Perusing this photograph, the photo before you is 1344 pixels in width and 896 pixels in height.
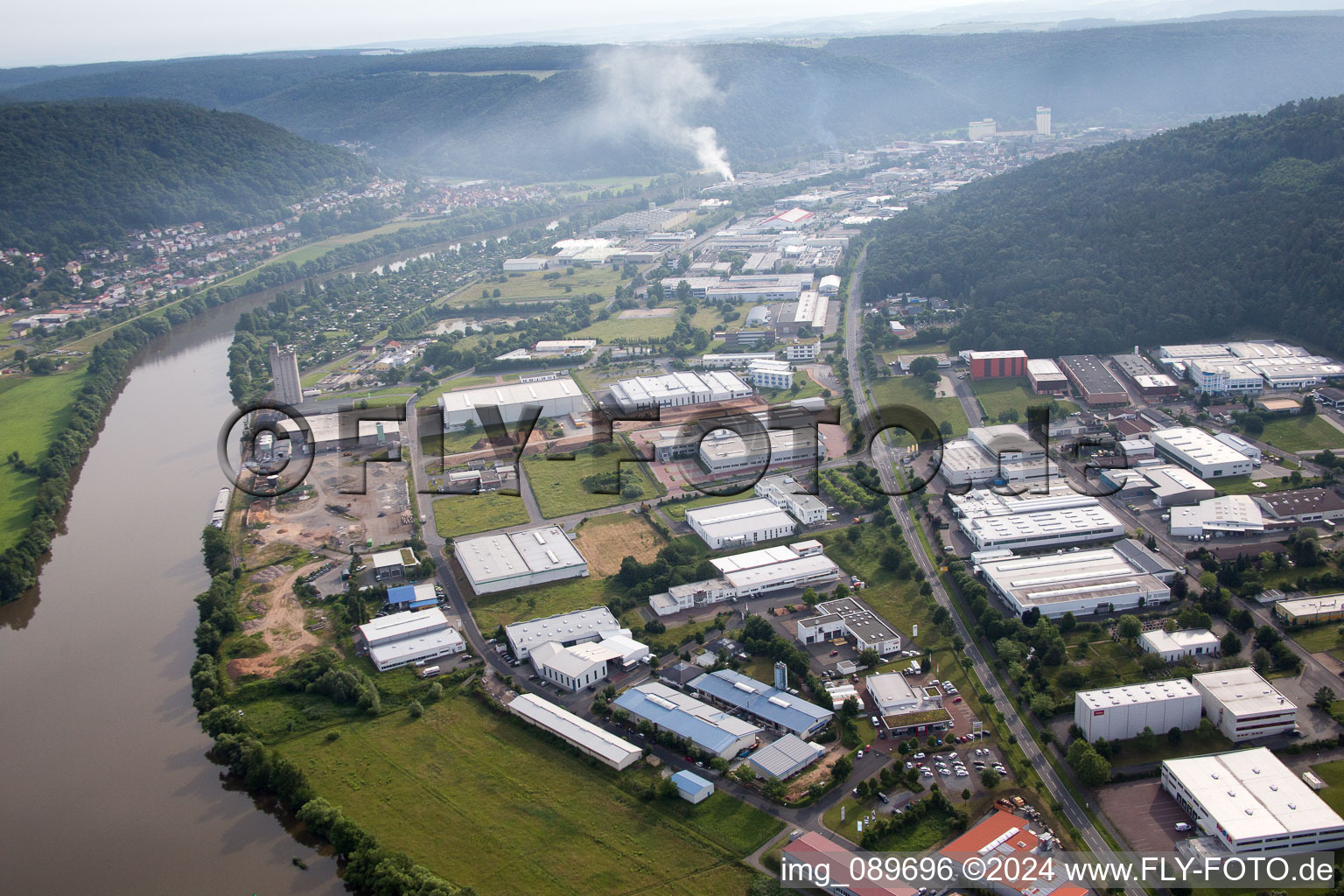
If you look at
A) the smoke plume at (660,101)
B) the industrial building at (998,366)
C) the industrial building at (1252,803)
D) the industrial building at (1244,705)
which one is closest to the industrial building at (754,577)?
the industrial building at (1244,705)

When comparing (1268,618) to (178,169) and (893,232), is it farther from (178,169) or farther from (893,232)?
(178,169)

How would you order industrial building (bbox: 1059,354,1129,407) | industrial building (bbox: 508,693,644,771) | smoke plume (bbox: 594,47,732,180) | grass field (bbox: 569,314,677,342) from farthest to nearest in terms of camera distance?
smoke plume (bbox: 594,47,732,180)
grass field (bbox: 569,314,677,342)
industrial building (bbox: 1059,354,1129,407)
industrial building (bbox: 508,693,644,771)

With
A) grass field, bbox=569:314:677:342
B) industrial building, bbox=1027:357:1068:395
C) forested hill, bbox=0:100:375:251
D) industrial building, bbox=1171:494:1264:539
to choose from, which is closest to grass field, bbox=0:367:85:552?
grass field, bbox=569:314:677:342

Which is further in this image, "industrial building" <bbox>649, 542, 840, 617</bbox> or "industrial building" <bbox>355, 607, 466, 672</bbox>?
"industrial building" <bbox>649, 542, 840, 617</bbox>

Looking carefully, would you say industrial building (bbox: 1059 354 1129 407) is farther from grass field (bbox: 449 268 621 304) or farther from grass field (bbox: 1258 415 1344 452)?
grass field (bbox: 449 268 621 304)

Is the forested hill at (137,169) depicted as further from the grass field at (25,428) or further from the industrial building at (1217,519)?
the industrial building at (1217,519)

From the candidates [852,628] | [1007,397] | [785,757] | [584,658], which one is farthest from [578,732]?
[1007,397]
